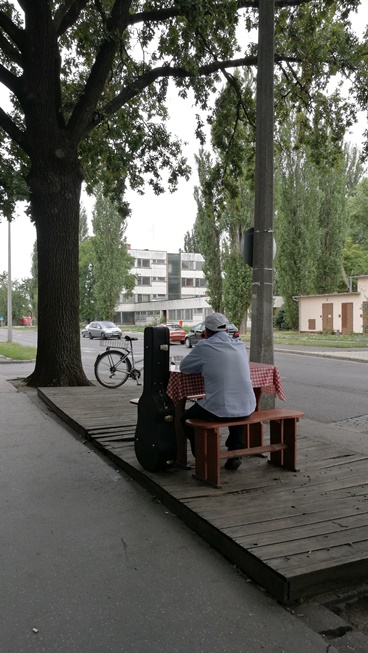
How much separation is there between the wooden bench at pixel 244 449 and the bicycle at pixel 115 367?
6.80 metres

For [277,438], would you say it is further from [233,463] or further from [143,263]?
[143,263]

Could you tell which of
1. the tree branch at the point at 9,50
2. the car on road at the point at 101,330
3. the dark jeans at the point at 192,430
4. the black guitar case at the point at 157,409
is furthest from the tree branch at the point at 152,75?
the car on road at the point at 101,330

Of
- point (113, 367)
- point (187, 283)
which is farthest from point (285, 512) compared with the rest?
point (187, 283)

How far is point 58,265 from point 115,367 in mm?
2581

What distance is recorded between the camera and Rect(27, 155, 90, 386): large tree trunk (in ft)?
33.7

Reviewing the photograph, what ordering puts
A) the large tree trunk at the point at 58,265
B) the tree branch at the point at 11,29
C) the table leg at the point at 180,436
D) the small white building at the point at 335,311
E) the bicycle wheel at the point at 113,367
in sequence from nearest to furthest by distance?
1. the table leg at the point at 180,436
2. the tree branch at the point at 11,29
3. the large tree trunk at the point at 58,265
4. the bicycle wheel at the point at 113,367
5. the small white building at the point at 335,311

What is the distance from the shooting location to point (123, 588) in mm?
2875

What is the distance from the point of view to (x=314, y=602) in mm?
2775

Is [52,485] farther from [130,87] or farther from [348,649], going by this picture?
[130,87]

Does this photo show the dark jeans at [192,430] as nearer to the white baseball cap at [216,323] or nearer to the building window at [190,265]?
the white baseball cap at [216,323]

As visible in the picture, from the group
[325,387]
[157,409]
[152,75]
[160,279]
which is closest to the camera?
[157,409]

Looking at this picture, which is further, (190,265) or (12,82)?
(190,265)

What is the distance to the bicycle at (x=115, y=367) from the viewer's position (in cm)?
1132

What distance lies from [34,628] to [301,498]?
7.18 feet
